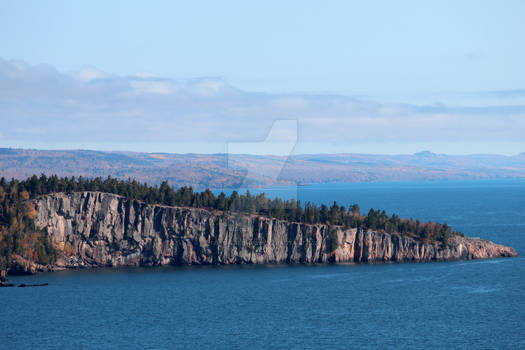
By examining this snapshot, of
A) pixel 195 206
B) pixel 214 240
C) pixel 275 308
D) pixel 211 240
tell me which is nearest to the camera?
pixel 275 308

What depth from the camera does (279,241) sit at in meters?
141

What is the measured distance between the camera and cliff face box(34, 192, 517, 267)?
13950 cm

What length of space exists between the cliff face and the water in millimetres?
5817

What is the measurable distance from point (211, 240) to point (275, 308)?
46.4 meters

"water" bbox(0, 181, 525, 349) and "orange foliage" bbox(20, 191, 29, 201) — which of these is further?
"orange foliage" bbox(20, 191, 29, 201)

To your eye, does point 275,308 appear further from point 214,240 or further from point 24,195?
point 24,195

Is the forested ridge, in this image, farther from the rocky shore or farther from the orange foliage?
the rocky shore

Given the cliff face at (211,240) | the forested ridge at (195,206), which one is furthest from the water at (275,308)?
the forested ridge at (195,206)

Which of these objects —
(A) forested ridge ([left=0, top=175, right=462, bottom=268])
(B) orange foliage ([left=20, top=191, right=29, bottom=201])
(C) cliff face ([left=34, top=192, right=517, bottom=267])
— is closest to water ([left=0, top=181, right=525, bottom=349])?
(C) cliff face ([left=34, top=192, right=517, bottom=267])

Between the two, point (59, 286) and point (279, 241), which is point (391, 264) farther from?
point (59, 286)

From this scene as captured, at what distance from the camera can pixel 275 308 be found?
96.8m

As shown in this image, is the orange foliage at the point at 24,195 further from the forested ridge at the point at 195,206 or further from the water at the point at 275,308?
the water at the point at 275,308

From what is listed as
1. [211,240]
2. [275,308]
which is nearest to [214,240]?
[211,240]

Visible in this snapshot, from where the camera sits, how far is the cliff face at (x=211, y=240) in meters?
140
